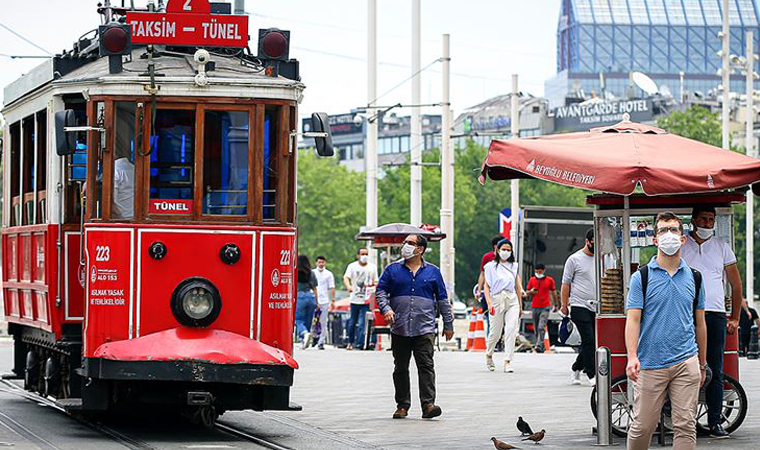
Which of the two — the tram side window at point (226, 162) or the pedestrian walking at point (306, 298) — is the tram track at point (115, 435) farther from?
the pedestrian walking at point (306, 298)

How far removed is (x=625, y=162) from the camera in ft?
41.4

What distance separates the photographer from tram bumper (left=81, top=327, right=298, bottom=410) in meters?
13.2

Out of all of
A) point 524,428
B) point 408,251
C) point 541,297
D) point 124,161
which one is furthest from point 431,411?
point 541,297

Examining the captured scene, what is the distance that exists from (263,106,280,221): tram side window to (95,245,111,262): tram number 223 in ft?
4.54

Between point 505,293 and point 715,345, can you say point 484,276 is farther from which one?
point 715,345

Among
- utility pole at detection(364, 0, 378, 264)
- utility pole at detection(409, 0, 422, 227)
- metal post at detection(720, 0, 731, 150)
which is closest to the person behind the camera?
utility pole at detection(409, 0, 422, 227)

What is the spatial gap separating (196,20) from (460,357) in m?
14.5

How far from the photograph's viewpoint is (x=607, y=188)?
40.9ft

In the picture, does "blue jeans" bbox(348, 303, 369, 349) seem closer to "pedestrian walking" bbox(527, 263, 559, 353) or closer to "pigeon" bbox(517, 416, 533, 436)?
"pedestrian walking" bbox(527, 263, 559, 353)

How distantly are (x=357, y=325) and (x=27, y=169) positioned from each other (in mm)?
15916

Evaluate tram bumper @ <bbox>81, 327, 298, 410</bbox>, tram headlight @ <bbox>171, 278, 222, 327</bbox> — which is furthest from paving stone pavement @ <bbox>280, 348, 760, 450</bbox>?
tram headlight @ <bbox>171, 278, 222, 327</bbox>

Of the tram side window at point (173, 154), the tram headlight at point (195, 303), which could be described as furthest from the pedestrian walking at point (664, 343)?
the tram side window at point (173, 154)

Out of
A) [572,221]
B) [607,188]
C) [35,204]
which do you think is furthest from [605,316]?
[572,221]

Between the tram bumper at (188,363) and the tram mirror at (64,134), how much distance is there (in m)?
1.66
